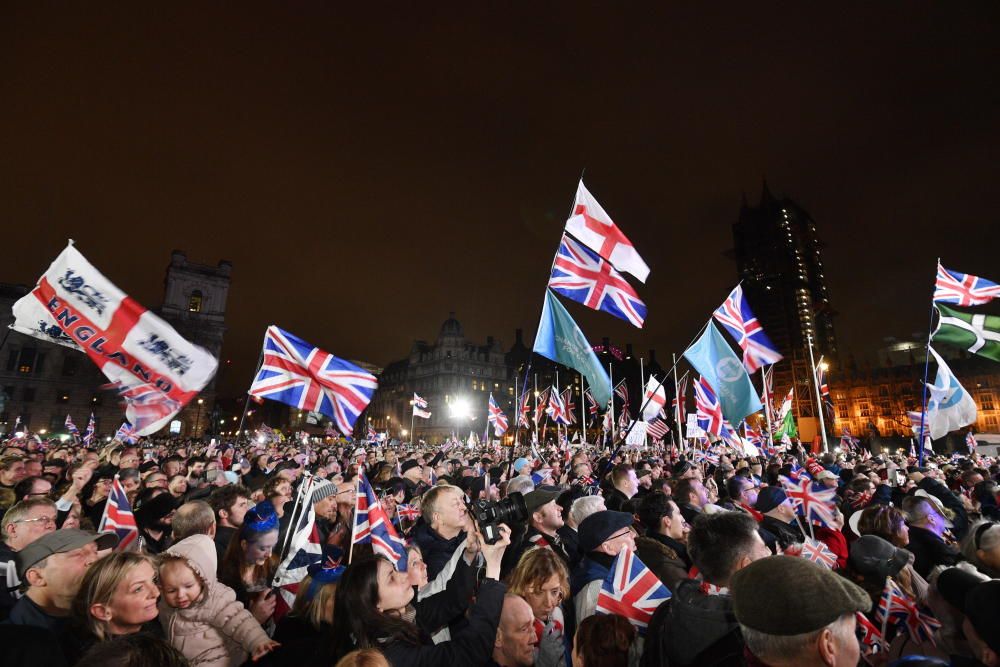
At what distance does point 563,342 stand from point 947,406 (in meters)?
10.2

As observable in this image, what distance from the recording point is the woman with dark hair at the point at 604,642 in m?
2.90

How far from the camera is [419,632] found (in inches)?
126

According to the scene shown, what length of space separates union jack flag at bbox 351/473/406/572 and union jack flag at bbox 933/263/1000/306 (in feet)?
46.2

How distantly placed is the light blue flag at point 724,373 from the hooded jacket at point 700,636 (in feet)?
32.7

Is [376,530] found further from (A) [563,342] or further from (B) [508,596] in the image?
(A) [563,342]

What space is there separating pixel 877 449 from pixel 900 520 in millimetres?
45655

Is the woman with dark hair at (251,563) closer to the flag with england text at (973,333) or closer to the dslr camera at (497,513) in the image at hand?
the dslr camera at (497,513)

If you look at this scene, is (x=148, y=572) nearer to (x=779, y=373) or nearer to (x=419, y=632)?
(x=419, y=632)

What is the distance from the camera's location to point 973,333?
38.3 feet

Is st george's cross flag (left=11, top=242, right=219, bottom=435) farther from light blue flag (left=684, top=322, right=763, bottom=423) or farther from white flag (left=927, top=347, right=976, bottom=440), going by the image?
white flag (left=927, top=347, right=976, bottom=440)

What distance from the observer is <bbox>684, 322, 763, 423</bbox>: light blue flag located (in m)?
12.2

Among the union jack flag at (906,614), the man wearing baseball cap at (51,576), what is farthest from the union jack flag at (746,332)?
the man wearing baseball cap at (51,576)

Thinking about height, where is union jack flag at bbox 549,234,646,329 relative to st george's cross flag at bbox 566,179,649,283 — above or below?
below

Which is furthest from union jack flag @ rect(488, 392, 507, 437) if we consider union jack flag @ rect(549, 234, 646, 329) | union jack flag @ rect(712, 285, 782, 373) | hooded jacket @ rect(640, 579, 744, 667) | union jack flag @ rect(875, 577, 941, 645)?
hooded jacket @ rect(640, 579, 744, 667)
